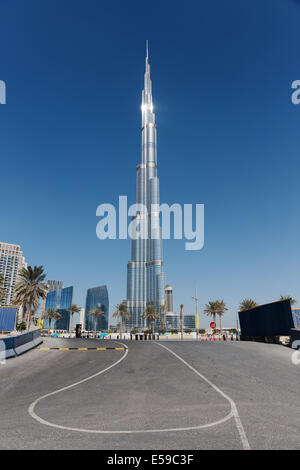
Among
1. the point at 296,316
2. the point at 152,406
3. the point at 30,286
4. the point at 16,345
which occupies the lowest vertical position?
the point at 152,406

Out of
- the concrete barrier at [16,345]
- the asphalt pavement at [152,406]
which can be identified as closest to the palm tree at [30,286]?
the concrete barrier at [16,345]

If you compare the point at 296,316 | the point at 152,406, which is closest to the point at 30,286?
the point at 296,316

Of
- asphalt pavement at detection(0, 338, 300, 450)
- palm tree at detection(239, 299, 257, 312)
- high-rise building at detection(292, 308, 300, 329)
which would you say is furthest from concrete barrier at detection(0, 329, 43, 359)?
palm tree at detection(239, 299, 257, 312)

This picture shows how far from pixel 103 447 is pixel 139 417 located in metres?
2.02

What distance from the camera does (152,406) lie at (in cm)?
806

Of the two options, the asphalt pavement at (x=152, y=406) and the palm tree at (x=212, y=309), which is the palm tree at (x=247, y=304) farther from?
the asphalt pavement at (x=152, y=406)

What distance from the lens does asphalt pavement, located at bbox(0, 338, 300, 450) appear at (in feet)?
17.9

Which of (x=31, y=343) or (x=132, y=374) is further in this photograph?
(x=31, y=343)

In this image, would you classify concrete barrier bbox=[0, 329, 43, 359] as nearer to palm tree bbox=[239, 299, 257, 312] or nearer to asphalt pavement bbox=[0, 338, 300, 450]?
asphalt pavement bbox=[0, 338, 300, 450]

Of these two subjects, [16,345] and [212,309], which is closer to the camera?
[16,345]

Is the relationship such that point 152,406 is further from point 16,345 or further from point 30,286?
point 30,286
